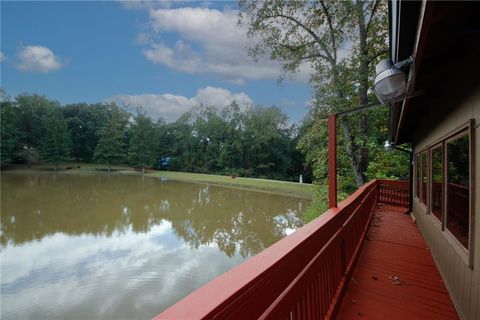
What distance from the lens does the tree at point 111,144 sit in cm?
3819

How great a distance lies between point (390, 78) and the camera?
2.02 m

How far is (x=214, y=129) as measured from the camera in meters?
35.9

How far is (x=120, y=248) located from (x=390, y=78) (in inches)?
354

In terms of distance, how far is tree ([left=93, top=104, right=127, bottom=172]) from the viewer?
125 ft

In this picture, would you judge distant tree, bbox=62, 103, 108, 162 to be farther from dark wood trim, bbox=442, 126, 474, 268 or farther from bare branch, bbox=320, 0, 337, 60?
dark wood trim, bbox=442, 126, 474, 268

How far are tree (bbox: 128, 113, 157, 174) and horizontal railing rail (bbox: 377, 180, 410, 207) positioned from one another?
115ft

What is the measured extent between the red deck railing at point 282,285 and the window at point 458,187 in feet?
3.63

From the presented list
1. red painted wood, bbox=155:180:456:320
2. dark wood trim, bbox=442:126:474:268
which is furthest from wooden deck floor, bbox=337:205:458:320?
dark wood trim, bbox=442:126:474:268

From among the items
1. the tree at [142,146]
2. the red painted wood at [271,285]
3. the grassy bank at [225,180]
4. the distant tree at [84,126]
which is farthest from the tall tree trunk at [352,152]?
the distant tree at [84,126]

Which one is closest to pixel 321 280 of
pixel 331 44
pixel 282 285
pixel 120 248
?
pixel 282 285

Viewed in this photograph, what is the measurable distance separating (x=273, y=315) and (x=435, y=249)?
3.73 m

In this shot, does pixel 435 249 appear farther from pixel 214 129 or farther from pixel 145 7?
pixel 214 129

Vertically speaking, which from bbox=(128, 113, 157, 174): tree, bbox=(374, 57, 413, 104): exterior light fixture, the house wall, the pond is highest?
bbox=(128, 113, 157, 174): tree

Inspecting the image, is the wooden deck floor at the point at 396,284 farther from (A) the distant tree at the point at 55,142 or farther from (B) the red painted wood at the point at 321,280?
(A) the distant tree at the point at 55,142
